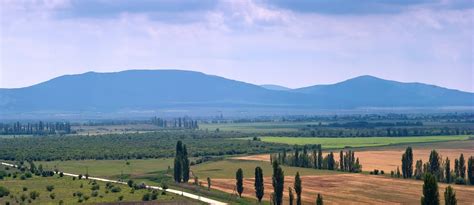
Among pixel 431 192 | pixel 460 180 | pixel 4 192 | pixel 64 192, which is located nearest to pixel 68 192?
pixel 64 192

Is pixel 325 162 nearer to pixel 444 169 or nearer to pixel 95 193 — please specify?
→ pixel 444 169

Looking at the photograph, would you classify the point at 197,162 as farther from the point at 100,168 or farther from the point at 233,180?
Answer: the point at 233,180

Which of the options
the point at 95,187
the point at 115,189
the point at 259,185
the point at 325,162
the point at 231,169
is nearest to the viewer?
the point at 259,185

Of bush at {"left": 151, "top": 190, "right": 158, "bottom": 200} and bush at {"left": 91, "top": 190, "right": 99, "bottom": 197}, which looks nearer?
bush at {"left": 151, "top": 190, "right": 158, "bottom": 200}

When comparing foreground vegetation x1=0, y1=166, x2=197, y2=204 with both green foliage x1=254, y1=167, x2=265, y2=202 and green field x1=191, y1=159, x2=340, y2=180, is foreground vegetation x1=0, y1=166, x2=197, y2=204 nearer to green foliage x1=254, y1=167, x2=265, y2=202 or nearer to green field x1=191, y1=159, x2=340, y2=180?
green foliage x1=254, y1=167, x2=265, y2=202

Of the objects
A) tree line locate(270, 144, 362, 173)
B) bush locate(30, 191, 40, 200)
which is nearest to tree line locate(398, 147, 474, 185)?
tree line locate(270, 144, 362, 173)

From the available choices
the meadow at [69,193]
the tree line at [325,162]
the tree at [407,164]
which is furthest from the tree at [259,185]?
the tree line at [325,162]

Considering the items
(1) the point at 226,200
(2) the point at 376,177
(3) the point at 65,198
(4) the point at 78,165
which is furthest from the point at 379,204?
(4) the point at 78,165
